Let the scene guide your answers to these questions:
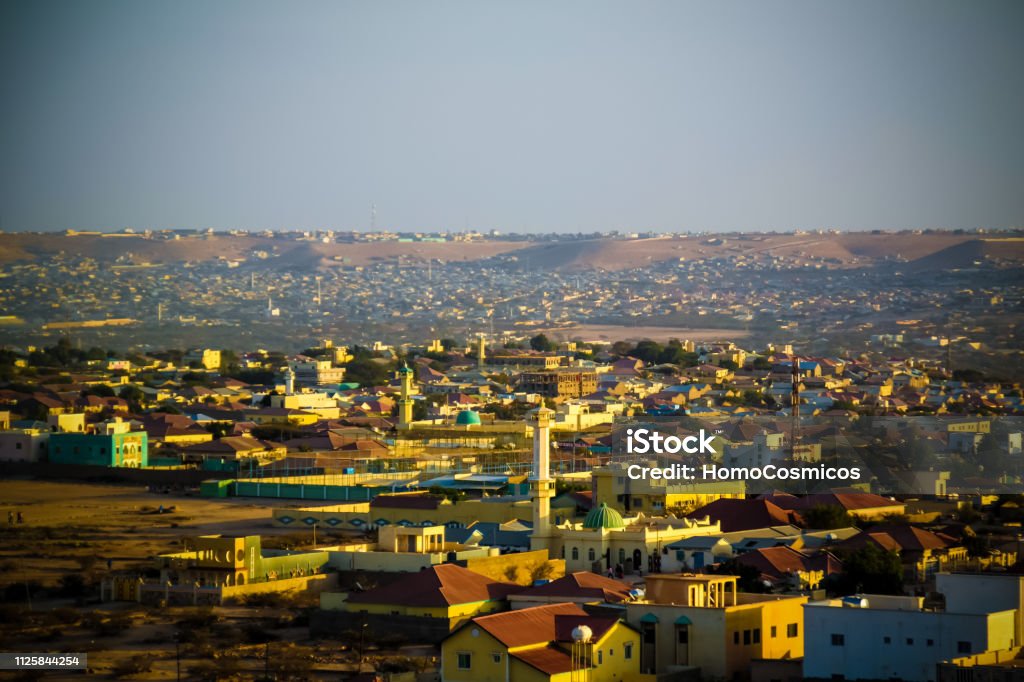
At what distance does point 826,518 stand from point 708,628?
1064 cm

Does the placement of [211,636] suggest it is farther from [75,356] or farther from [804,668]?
[75,356]

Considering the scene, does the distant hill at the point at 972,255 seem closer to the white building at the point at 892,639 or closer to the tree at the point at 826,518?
the tree at the point at 826,518

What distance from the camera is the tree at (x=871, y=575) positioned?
22.8 metres

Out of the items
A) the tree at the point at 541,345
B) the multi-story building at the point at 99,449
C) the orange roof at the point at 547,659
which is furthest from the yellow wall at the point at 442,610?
the tree at the point at 541,345

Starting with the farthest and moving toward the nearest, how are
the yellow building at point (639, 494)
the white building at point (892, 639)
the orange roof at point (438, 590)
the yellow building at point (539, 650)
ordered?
the yellow building at point (639, 494) → the orange roof at point (438, 590) → the yellow building at point (539, 650) → the white building at point (892, 639)

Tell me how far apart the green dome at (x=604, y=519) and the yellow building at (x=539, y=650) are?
283 inches

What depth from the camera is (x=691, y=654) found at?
65.9 feet

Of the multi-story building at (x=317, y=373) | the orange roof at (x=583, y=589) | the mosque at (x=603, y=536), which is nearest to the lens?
the orange roof at (x=583, y=589)

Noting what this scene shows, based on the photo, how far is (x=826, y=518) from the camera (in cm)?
3045

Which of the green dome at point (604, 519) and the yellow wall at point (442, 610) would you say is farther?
the green dome at point (604, 519)

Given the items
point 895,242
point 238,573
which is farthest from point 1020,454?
point 895,242

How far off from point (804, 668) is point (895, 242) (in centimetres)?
14013

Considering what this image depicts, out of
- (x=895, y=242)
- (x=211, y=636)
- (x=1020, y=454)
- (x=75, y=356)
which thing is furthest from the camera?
(x=895, y=242)

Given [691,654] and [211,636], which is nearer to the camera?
[691,654]
